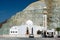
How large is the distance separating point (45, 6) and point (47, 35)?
28.3 ft

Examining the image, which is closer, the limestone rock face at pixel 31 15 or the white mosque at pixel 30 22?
the white mosque at pixel 30 22

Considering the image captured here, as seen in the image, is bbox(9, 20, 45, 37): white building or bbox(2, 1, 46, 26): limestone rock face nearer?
bbox(9, 20, 45, 37): white building

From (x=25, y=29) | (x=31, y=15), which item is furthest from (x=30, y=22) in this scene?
(x=31, y=15)

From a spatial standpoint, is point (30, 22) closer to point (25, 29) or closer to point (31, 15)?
point (25, 29)

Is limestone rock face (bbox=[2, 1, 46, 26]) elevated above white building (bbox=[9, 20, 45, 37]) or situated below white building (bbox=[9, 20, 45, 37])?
above

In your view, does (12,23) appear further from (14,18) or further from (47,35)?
(47,35)

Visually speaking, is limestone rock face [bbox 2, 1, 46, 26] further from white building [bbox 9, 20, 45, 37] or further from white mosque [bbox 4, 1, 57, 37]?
white building [bbox 9, 20, 45, 37]

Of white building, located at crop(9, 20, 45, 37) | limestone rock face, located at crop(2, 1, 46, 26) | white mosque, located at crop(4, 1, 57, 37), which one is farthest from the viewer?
limestone rock face, located at crop(2, 1, 46, 26)

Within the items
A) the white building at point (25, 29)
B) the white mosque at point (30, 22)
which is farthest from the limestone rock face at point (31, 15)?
the white building at point (25, 29)

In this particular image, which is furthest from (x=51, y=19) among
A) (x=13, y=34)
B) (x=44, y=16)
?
(x=13, y=34)

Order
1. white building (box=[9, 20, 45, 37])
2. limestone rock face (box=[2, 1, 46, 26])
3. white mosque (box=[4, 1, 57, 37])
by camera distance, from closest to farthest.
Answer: white mosque (box=[4, 1, 57, 37])
white building (box=[9, 20, 45, 37])
limestone rock face (box=[2, 1, 46, 26])

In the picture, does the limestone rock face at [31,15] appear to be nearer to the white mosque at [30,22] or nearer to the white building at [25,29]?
the white mosque at [30,22]

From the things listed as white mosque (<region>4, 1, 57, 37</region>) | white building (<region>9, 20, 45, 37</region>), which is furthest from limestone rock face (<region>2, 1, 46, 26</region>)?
white building (<region>9, 20, 45, 37</region>)

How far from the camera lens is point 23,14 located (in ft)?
127
